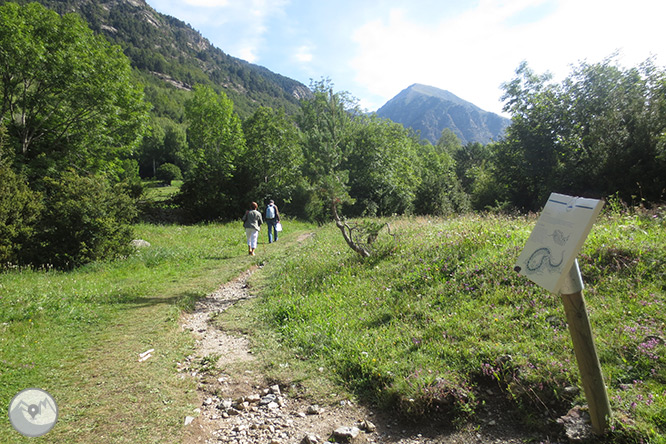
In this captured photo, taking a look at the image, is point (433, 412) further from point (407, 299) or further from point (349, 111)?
point (349, 111)

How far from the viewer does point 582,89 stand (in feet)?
70.7

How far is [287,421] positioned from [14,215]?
41.3 ft

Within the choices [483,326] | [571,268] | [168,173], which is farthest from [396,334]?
[168,173]

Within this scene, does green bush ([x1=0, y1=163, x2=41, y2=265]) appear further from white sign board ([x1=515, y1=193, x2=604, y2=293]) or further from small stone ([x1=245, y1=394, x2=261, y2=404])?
white sign board ([x1=515, y1=193, x2=604, y2=293])

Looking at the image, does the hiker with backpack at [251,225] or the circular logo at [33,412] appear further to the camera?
the hiker with backpack at [251,225]

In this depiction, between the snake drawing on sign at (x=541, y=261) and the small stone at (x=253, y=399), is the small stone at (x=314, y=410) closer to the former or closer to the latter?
the small stone at (x=253, y=399)

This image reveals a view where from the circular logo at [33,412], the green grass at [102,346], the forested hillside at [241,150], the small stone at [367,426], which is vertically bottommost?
the small stone at [367,426]

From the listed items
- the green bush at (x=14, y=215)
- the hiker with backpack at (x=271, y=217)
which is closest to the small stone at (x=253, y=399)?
the green bush at (x=14, y=215)

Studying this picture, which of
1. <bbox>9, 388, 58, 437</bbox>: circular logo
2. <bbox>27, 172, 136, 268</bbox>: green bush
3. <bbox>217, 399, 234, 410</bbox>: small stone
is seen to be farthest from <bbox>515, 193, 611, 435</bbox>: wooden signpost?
<bbox>27, 172, 136, 268</bbox>: green bush

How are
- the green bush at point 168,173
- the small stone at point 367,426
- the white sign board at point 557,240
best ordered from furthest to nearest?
the green bush at point 168,173, the small stone at point 367,426, the white sign board at point 557,240

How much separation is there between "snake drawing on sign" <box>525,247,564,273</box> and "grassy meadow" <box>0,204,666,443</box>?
1.64m

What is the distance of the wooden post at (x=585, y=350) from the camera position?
8.48 feet

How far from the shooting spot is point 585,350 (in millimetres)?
2744

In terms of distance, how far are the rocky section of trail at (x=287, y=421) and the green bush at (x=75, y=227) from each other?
9095 mm
